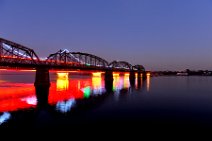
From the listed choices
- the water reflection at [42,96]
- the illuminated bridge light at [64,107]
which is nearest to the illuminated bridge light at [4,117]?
the water reflection at [42,96]

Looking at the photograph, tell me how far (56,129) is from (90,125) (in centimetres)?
342

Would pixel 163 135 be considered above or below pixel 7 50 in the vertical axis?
below

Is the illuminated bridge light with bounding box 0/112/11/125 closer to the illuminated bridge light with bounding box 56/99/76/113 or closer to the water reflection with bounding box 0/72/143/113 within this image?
the water reflection with bounding box 0/72/143/113

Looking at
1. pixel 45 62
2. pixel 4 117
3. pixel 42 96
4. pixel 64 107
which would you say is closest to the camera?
pixel 4 117

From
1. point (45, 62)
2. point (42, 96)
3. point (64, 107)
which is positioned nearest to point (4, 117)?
point (64, 107)

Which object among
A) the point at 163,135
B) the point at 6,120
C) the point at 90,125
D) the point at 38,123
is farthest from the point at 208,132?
the point at 6,120

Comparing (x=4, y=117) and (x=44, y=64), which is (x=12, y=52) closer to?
(x=44, y=64)

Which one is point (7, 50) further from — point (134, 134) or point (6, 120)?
point (134, 134)

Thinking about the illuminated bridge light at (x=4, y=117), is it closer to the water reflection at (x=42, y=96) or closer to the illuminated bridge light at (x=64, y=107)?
the water reflection at (x=42, y=96)

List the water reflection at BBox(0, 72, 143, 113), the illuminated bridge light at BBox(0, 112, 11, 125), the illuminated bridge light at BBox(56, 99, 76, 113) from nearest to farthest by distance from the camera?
the illuminated bridge light at BBox(0, 112, 11, 125) < the illuminated bridge light at BBox(56, 99, 76, 113) < the water reflection at BBox(0, 72, 143, 113)

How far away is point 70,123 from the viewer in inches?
969

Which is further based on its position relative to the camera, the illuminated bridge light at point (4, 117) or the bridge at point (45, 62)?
the bridge at point (45, 62)

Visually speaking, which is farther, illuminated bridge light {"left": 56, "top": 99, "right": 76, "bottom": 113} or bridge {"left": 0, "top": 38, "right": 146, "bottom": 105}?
bridge {"left": 0, "top": 38, "right": 146, "bottom": 105}

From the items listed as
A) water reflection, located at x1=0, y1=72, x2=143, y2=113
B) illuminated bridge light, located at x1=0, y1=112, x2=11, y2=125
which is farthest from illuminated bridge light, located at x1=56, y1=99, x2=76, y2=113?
illuminated bridge light, located at x1=0, y1=112, x2=11, y2=125
